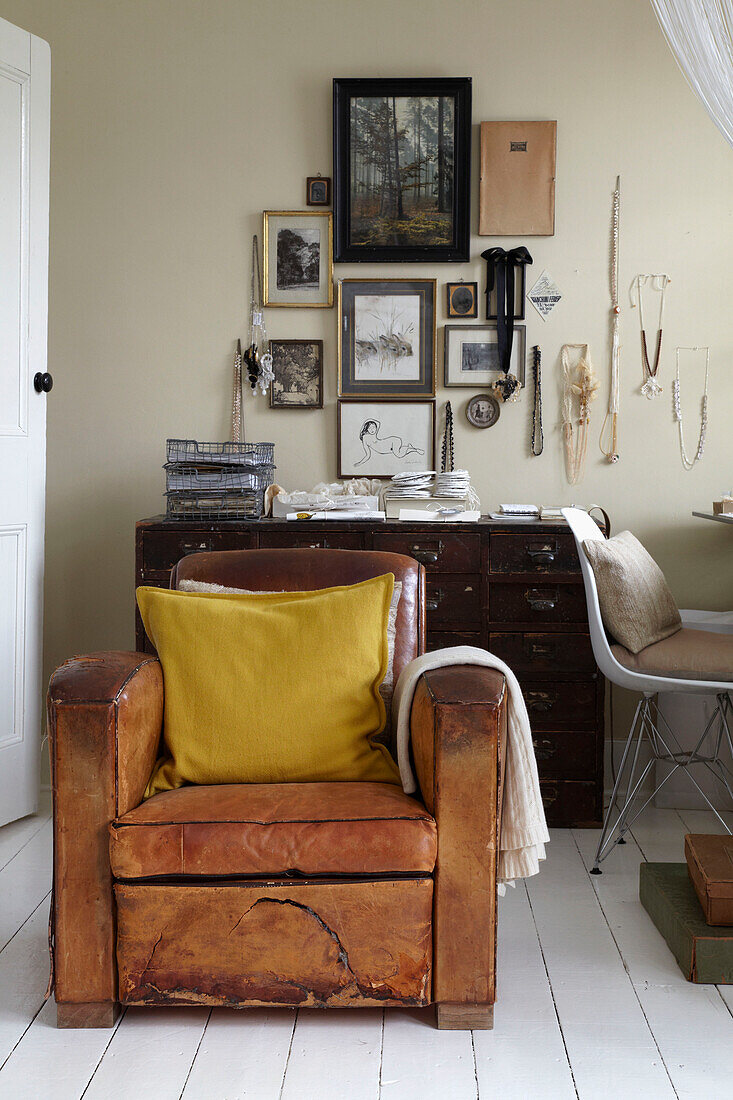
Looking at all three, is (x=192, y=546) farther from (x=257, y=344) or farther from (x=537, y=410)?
(x=537, y=410)

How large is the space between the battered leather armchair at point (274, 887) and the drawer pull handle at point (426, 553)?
48.4 inches

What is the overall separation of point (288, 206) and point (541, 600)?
163 centimetres

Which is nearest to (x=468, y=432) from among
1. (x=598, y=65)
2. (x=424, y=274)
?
(x=424, y=274)

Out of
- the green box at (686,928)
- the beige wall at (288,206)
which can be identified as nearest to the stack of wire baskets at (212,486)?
the beige wall at (288,206)

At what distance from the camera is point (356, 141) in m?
3.45

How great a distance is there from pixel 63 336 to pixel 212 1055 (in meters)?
2.56

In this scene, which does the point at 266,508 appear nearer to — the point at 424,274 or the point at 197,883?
the point at 424,274

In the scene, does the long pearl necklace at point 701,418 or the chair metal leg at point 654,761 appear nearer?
the chair metal leg at point 654,761

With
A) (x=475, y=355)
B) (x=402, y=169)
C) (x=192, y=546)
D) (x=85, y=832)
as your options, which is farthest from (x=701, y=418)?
(x=85, y=832)

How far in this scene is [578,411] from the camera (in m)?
3.50

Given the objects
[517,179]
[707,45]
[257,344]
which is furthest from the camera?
[257,344]

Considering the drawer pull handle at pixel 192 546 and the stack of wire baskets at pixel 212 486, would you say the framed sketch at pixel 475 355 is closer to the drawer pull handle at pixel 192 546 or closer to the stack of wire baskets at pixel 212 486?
the stack of wire baskets at pixel 212 486

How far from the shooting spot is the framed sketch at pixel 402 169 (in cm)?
342

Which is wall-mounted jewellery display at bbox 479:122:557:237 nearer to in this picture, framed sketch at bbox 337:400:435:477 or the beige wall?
the beige wall
